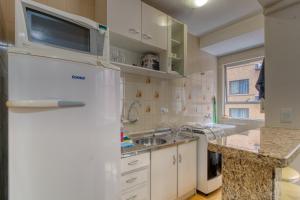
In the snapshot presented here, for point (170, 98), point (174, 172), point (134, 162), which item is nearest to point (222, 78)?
point (170, 98)

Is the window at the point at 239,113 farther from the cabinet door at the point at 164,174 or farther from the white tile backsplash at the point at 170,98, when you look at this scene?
the cabinet door at the point at 164,174

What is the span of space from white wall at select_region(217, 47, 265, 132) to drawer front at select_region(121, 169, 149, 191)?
2.08 metres

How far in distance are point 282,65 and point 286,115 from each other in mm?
406

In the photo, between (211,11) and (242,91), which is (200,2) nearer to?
(211,11)

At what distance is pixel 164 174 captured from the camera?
5.40 feet

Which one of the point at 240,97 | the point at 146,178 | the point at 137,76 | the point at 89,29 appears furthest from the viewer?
the point at 240,97

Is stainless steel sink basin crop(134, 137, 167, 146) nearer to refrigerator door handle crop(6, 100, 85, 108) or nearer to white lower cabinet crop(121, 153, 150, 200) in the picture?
white lower cabinet crop(121, 153, 150, 200)

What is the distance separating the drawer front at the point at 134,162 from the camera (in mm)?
1331

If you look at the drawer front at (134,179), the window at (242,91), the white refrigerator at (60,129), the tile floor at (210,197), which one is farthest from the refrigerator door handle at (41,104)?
the window at (242,91)

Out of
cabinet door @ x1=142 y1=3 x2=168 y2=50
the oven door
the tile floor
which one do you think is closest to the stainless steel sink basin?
the oven door

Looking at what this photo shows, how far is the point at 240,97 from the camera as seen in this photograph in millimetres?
3072

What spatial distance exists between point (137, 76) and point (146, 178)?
1.19 m

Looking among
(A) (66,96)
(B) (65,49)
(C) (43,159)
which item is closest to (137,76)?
(B) (65,49)

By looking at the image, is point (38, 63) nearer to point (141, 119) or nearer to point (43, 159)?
point (43, 159)
